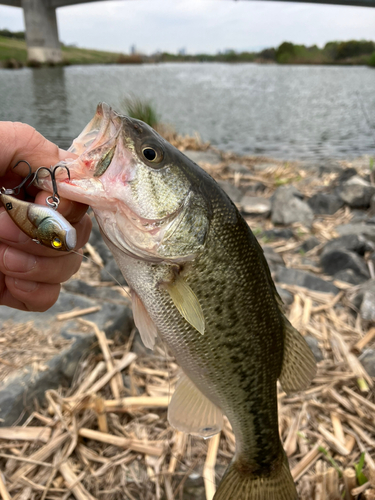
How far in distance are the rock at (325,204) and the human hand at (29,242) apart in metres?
6.33

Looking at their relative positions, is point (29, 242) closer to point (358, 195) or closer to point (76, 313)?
point (76, 313)

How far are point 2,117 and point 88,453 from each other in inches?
777

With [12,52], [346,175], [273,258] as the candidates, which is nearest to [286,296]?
[273,258]

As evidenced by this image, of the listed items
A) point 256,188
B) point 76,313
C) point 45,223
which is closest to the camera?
point 45,223

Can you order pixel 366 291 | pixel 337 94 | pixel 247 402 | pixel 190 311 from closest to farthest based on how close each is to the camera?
pixel 190 311 → pixel 247 402 → pixel 366 291 → pixel 337 94

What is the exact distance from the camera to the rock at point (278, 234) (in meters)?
6.04

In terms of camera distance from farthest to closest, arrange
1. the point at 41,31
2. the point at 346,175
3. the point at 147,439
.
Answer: the point at 41,31
the point at 346,175
the point at 147,439

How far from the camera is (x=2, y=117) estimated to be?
18250 mm

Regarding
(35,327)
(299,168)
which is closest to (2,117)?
(299,168)

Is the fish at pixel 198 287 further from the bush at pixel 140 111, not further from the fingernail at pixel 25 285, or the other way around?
the bush at pixel 140 111

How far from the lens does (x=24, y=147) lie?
5.41 feet

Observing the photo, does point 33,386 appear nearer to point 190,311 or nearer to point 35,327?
point 35,327

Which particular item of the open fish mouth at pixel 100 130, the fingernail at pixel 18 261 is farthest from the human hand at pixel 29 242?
the open fish mouth at pixel 100 130

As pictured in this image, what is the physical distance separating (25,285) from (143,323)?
707mm
